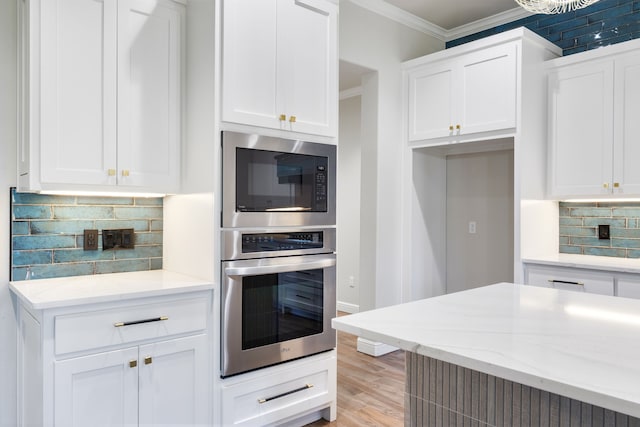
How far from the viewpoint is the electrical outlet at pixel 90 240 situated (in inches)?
90.8

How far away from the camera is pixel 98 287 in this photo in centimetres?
200

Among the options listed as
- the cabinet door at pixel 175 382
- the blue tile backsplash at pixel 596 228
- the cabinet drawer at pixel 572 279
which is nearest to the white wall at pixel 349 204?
the blue tile backsplash at pixel 596 228

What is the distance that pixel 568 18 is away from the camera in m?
3.41

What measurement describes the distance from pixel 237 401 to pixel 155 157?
1318 mm

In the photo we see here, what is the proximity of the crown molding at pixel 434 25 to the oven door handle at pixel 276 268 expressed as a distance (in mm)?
2171

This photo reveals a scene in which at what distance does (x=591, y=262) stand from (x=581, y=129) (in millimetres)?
946

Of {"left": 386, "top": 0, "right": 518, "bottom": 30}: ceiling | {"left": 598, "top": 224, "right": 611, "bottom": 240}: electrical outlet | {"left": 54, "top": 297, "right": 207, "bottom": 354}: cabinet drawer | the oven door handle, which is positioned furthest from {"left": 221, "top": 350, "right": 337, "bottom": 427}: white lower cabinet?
{"left": 386, "top": 0, "right": 518, "bottom": 30}: ceiling

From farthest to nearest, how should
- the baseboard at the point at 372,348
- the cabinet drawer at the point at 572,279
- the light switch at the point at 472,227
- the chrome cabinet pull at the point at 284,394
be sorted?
1. the light switch at the point at 472,227
2. the baseboard at the point at 372,348
3. the cabinet drawer at the point at 572,279
4. the chrome cabinet pull at the point at 284,394

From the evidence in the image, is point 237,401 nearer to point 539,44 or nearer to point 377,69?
point 377,69

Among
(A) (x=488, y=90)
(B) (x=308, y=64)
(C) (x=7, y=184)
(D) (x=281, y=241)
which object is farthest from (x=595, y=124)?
(C) (x=7, y=184)

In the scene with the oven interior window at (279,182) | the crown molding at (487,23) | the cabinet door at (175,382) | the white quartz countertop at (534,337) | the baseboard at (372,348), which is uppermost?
the crown molding at (487,23)

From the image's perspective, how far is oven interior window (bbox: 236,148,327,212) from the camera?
2.18 m

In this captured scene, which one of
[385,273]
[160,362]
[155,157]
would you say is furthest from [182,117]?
[385,273]

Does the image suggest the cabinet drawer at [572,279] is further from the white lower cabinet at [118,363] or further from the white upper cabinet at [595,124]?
the white lower cabinet at [118,363]
